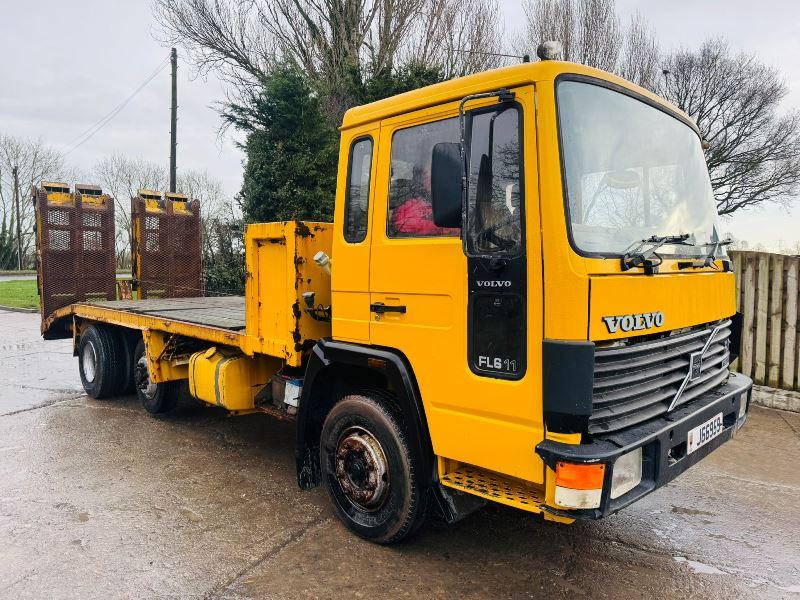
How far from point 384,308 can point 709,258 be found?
1.85 meters

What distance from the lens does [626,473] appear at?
8.80 feet

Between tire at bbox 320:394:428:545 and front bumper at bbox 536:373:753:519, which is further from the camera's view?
tire at bbox 320:394:428:545

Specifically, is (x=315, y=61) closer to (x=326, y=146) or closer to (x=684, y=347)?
(x=326, y=146)

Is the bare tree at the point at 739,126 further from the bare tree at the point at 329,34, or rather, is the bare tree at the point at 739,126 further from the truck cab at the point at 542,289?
the truck cab at the point at 542,289

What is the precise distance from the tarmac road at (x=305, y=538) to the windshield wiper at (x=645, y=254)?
1708 millimetres

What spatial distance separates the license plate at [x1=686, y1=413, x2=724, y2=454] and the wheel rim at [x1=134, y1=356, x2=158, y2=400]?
511cm

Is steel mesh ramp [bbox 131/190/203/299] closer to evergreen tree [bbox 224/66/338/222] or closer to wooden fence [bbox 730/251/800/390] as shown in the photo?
evergreen tree [bbox 224/66/338/222]

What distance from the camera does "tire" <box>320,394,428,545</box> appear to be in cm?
330

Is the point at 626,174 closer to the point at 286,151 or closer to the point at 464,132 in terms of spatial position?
the point at 464,132

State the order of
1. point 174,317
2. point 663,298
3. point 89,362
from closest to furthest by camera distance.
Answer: point 663,298 → point 174,317 → point 89,362

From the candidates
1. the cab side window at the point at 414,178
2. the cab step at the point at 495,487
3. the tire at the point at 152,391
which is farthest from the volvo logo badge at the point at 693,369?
the tire at the point at 152,391

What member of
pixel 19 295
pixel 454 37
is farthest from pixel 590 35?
pixel 19 295

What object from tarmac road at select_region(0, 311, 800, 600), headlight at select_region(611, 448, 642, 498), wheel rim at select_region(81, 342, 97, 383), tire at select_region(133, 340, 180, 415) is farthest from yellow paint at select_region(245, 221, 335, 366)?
wheel rim at select_region(81, 342, 97, 383)

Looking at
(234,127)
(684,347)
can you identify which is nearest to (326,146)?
(234,127)
